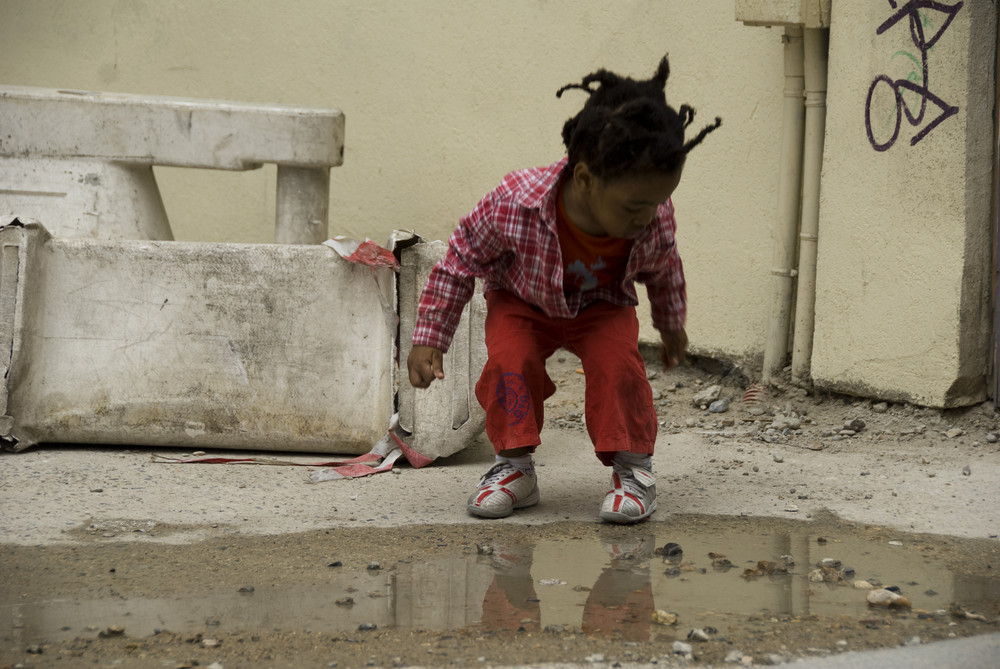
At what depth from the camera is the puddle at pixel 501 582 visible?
6.84 feet

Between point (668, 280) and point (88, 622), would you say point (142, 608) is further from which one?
point (668, 280)

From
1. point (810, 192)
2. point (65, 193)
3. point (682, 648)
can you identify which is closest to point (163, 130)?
point (65, 193)

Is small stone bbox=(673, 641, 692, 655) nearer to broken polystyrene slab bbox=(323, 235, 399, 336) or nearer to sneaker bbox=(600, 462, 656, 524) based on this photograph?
sneaker bbox=(600, 462, 656, 524)

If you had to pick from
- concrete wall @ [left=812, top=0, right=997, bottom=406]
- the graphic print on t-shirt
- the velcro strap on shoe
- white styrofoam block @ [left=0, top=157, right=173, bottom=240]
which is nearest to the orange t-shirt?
the graphic print on t-shirt

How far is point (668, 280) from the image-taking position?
9.39ft

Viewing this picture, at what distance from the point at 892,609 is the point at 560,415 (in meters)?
2.06

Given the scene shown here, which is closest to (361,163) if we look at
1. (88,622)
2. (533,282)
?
(533,282)

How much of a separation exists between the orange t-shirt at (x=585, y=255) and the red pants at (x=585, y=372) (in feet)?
0.36

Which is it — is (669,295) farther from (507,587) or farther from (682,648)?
(682,648)

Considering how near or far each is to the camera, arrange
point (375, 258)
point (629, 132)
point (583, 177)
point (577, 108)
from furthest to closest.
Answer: point (577, 108), point (375, 258), point (583, 177), point (629, 132)

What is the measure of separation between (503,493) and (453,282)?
0.55 meters

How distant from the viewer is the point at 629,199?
2.52 m

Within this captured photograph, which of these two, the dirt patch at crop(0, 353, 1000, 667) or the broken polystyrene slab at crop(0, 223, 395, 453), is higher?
the broken polystyrene slab at crop(0, 223, 395, 453)

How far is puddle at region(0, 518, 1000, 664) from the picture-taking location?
2.09m
